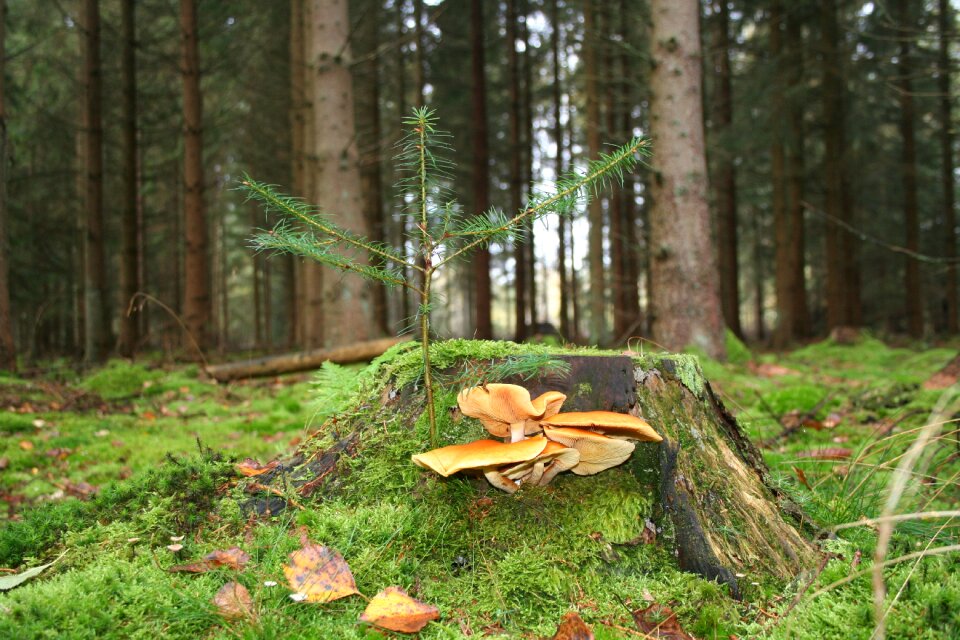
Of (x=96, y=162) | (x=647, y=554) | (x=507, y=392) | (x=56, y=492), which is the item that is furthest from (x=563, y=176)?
(x=96, y=162)

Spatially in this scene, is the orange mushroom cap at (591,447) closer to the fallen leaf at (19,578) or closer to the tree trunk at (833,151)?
the fallen leaf at (19,578)

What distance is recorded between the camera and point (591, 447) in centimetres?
197

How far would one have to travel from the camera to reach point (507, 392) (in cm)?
192

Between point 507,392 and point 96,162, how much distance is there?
11.8m

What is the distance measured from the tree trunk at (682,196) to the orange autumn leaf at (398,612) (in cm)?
619

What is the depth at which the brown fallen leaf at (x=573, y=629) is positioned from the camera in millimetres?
1703

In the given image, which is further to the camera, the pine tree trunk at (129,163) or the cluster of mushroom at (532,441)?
the pine tree trunk at (129,163)

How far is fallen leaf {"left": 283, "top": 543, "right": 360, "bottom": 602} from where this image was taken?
5.65 feet

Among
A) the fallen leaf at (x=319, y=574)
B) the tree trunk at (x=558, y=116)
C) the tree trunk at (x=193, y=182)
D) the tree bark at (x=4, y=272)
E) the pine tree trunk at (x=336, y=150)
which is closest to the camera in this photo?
the fallen leaf at (x=319, y=574)

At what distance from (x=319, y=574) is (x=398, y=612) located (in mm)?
287

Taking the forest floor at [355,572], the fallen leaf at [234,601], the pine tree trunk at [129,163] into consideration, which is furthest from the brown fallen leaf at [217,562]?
the pine tree trunk at [129,163]

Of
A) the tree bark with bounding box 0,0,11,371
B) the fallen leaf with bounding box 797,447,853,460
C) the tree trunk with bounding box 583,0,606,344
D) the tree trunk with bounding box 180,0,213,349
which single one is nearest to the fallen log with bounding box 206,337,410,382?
the tree bark with bounding box 0,0,11,371

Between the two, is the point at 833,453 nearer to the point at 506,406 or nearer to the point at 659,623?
the point at 659,623

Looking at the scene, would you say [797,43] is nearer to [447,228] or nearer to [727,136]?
[727,136]
